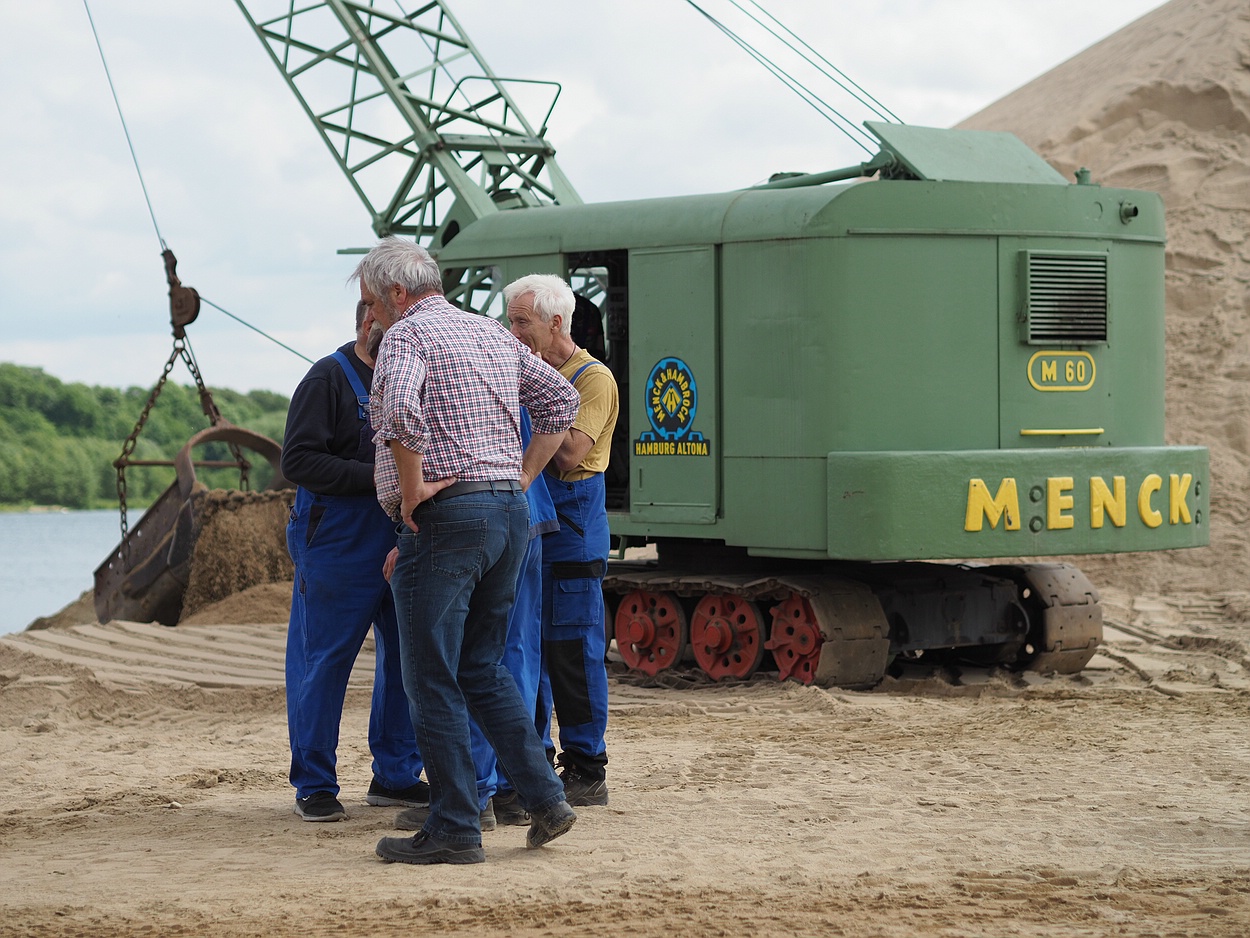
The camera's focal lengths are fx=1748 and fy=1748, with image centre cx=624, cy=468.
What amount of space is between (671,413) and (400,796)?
4280 mm

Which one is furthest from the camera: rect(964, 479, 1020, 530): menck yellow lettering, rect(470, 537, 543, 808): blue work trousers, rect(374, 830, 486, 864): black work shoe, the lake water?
the lake water

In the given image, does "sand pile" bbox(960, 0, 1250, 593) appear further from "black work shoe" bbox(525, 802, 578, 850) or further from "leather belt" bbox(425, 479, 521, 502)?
"leather belt" bbox(425, 479, 521, 502)

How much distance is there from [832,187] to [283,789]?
467 cm

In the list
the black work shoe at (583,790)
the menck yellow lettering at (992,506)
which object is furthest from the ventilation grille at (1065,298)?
the black work shoe at (583,790)

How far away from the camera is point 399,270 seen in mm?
5457

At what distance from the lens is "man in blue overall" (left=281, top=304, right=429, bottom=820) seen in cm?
596

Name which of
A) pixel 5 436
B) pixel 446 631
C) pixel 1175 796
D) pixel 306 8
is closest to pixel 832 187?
pixel 1175 796

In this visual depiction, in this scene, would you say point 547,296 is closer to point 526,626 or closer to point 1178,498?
point 526,626

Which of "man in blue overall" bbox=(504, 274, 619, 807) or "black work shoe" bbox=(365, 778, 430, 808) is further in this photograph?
"black work shoe" bbox=(365, 778, 430, 808)

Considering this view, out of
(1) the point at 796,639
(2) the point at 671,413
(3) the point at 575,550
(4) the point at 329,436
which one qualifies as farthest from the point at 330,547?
(2) the point at 671,413

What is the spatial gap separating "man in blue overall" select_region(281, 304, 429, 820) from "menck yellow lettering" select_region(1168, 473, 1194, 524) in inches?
217

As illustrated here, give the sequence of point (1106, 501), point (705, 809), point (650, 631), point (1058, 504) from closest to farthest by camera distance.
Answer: point (705, 809)
point (1058, 504)
point (1106, 501)
point (650, 631)

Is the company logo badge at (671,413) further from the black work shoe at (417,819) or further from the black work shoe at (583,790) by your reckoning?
the black work shoe at (417,819)

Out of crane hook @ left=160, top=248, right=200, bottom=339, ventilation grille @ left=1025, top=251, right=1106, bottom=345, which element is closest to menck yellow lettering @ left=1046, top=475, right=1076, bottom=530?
ventilation grille @ left=1025, top=251, right=1106, bottom=345
